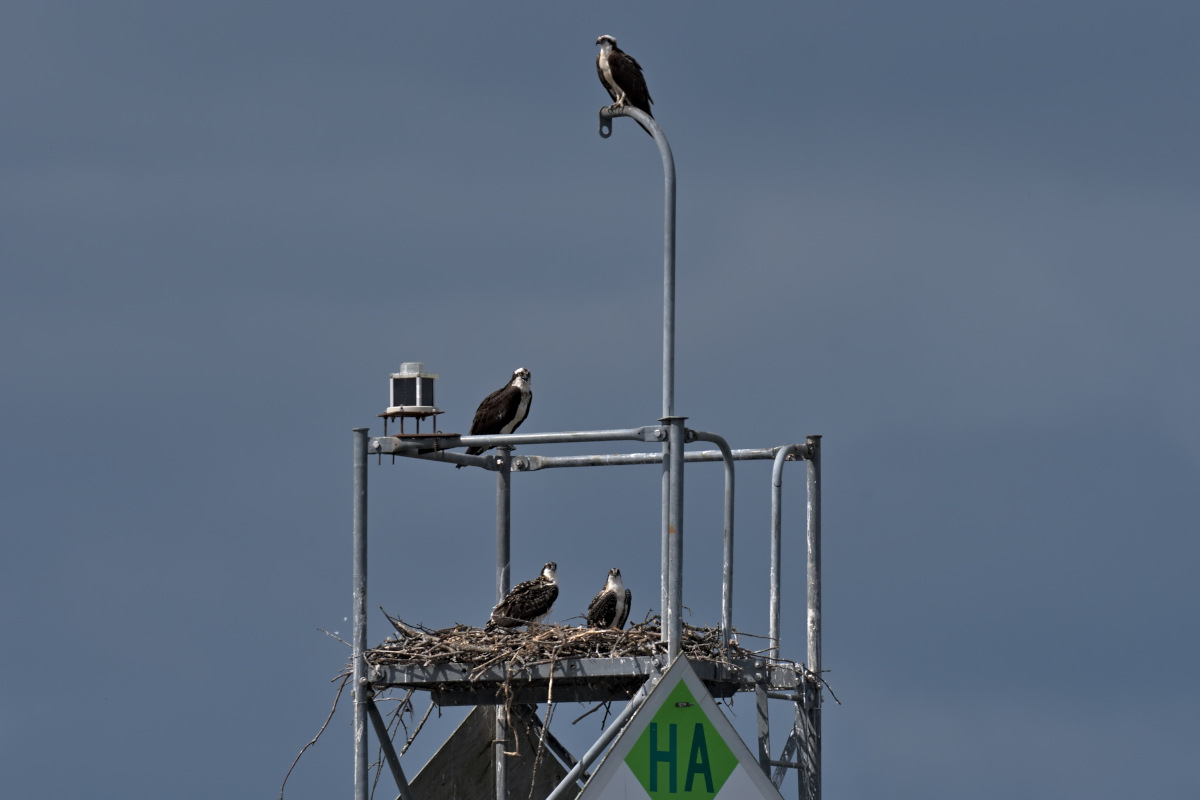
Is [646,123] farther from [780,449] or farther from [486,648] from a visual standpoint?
[486,648]

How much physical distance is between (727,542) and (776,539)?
0.64 metres

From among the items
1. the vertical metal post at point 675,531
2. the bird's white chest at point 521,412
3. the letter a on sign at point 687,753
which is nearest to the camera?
the letter a on sign at point 687,753

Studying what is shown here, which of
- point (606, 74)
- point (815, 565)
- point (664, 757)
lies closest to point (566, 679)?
point (815, 565)

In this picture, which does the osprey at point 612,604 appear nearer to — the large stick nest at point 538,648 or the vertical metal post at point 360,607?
the large stick nest at point 538,648

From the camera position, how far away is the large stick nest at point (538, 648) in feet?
36.8

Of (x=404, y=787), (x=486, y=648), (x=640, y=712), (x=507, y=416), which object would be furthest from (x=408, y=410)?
(x=640, y=712)

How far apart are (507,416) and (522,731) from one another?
115 inches

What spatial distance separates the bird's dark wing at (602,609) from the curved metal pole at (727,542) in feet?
9.21

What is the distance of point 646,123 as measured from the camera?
10.8 m

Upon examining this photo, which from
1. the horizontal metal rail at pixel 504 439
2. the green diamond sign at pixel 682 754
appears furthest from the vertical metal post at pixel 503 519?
the green diamond sign at pixel 682 754

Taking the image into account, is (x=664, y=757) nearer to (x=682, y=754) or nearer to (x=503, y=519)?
(x=682, y=754)

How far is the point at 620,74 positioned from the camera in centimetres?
1365

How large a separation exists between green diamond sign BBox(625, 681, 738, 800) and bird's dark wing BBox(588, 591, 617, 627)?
6.64m

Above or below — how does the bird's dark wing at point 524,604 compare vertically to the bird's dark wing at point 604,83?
below
